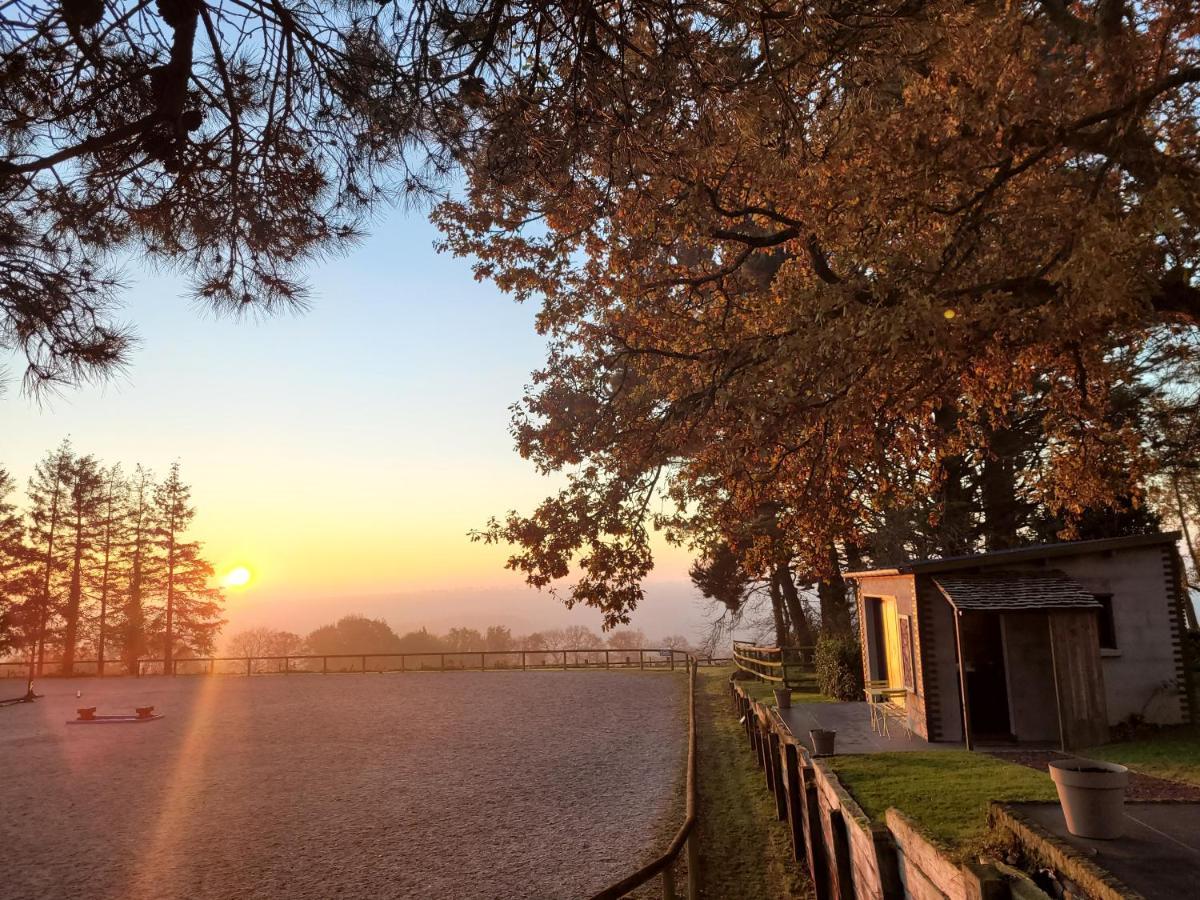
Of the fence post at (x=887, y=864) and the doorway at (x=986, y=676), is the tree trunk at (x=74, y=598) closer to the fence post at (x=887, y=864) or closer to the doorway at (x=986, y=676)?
the doorway at (x=986, y=676)

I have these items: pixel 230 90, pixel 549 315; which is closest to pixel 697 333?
pixel 549 315

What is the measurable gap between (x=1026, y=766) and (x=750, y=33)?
11.8 m

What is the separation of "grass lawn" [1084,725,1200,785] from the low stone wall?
607 cm

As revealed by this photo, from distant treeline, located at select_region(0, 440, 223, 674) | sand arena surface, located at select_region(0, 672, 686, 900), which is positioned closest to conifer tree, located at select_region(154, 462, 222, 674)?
distant treeline, located at select_region(0, 440, 223, 674)

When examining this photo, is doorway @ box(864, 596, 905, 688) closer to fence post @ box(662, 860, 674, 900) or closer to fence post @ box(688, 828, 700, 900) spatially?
fence post @ box(688, 828, 700, 900)

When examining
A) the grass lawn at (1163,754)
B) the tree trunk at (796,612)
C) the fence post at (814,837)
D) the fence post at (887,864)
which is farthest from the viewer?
the tree trunk at (796,612)

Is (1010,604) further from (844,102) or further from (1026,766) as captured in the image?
(844,102)

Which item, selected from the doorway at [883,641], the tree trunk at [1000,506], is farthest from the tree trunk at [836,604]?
the doorway at [883,641]

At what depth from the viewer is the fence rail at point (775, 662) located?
24859 mm

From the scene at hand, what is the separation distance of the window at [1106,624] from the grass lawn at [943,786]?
12.3ft

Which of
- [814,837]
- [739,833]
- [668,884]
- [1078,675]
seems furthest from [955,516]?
[668,884]

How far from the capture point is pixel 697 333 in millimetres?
13719

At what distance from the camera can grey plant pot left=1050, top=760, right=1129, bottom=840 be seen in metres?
6.19

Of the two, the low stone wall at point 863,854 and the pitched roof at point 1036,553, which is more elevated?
the pitched roof at point 1036,553
